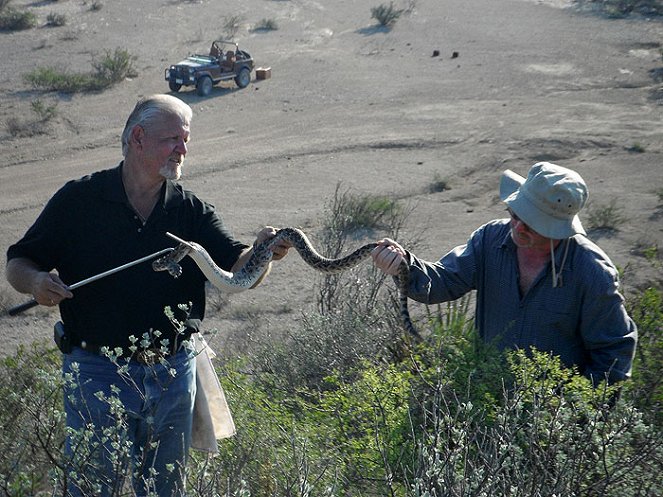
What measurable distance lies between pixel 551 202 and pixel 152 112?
6.53 ft

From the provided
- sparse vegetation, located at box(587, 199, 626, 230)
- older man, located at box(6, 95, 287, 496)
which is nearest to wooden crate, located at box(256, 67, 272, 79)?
sparse vegetation, located at box(587, 199, 626, 230)

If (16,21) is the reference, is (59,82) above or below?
below

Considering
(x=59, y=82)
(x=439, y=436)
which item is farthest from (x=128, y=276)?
(x=59, y=82)

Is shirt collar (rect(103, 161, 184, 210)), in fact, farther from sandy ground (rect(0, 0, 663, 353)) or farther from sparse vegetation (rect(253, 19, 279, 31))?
sparse vegetation (rect(253, 19, 279, 31))

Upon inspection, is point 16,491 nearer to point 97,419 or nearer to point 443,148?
point 97,419

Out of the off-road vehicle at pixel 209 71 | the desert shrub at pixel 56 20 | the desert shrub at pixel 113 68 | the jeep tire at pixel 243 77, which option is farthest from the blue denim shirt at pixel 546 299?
the desert shrub at pixel 56 20

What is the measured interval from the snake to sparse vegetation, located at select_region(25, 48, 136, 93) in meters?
16.3

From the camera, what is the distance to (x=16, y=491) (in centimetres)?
421

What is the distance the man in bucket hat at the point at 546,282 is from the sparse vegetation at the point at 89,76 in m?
17.0

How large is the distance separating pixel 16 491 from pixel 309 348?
2.50 m

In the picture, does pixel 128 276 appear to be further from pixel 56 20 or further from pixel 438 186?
pixel 56 20

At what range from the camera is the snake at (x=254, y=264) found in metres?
4.53

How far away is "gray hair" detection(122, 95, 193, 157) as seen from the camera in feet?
15.2

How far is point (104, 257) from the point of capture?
180 inches
